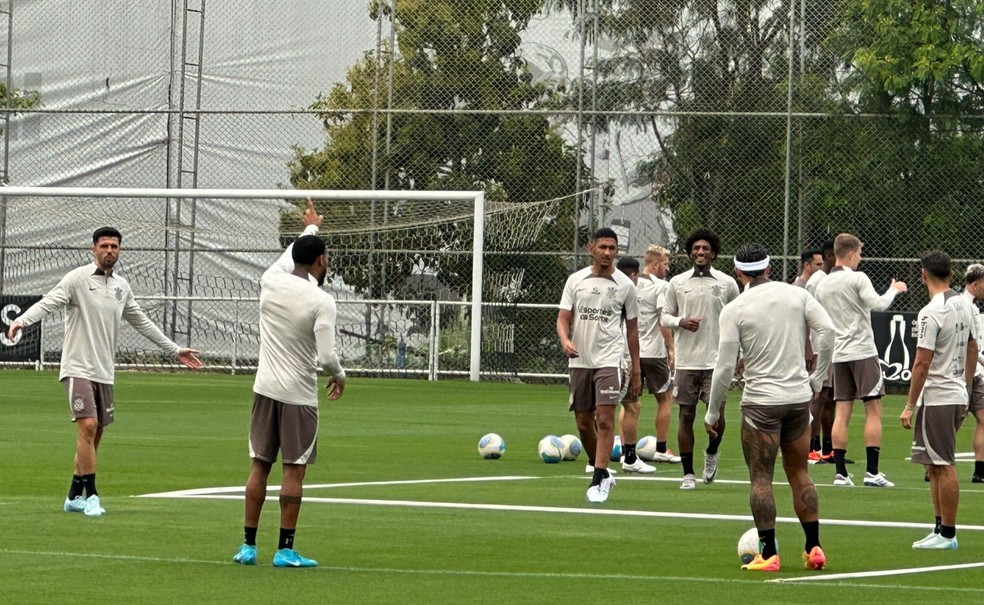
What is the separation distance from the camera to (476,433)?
917 inches

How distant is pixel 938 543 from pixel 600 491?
355 centimetres

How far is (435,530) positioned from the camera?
1306 centimetres

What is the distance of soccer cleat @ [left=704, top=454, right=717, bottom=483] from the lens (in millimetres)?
16656

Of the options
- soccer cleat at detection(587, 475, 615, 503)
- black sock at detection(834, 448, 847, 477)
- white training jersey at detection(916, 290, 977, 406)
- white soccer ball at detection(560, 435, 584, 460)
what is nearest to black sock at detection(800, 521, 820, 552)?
white training jersey at detection(916, 290, 977, 406)

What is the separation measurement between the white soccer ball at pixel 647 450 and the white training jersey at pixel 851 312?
240cm

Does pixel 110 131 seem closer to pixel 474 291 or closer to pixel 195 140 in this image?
pixel 195 140

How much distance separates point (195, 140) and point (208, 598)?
103 feet

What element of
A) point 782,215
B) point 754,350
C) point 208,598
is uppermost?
point 782,215

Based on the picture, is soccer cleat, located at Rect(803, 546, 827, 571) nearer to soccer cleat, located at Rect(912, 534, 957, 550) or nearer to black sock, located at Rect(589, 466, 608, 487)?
soccer cleat, located at Rect(912, 534, 957, 550)

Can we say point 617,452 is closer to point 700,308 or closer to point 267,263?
point 700,308

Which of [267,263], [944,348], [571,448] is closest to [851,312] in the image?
[571,448]

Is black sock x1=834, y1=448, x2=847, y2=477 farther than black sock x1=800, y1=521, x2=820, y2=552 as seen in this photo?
Yes

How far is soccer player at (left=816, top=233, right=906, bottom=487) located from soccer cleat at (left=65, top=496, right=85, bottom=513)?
702 cm

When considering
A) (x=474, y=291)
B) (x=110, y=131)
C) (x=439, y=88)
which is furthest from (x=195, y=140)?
(x=474, y=291)
